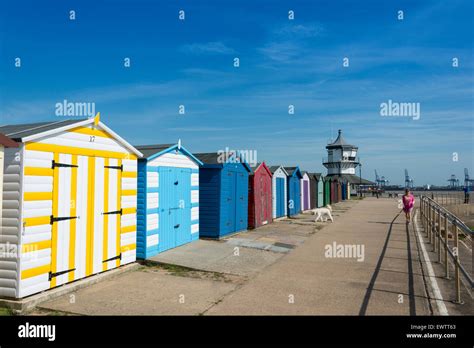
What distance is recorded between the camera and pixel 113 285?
6.81 metres

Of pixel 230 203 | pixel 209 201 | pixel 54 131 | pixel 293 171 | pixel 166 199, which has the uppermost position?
pixel 54 131

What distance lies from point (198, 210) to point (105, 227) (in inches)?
175

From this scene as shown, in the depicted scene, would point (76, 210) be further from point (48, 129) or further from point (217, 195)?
point (217, 195)

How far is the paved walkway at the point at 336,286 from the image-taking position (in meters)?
5.60

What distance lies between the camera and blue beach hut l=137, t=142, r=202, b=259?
8703mm

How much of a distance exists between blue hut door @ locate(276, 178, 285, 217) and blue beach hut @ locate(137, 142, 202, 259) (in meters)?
7.95

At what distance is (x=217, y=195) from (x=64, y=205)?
6080 millimetres

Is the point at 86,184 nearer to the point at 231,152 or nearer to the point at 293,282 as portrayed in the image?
the point at 293,282

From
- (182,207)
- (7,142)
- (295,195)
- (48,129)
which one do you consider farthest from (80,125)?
(295,195)

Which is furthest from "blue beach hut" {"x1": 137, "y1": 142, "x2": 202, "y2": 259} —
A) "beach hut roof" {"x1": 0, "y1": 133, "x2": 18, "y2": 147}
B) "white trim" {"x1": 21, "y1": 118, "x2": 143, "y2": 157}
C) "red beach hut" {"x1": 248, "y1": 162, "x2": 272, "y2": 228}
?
"red beach hut" {"x1": 248, "y1": 162, "x2": 272, "y2": 228}

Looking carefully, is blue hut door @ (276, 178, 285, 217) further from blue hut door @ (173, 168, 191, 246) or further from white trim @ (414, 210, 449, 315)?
white trim @ (414, 210, 449, 315)

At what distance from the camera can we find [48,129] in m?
6.39
